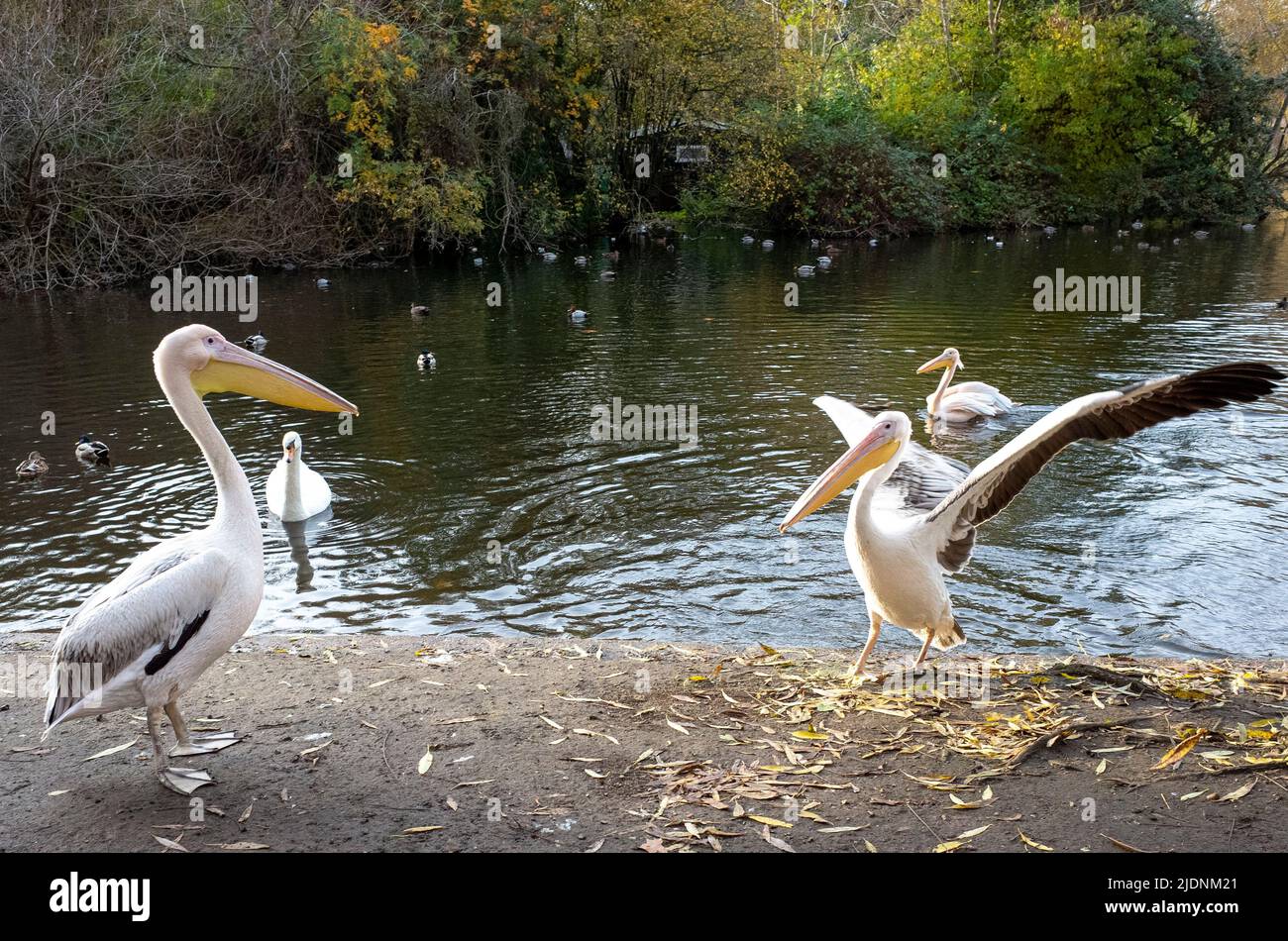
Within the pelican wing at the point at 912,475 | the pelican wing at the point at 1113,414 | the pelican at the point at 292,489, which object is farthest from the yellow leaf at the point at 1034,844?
the pelican at the point at 292,489

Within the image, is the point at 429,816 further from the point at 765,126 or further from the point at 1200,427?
the point at 765,126

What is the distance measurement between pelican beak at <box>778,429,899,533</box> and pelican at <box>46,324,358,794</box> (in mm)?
2272

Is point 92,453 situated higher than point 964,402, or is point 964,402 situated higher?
point 964,402

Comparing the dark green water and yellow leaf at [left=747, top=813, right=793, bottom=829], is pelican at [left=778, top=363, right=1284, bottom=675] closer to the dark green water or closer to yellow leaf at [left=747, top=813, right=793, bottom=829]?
the dark green water

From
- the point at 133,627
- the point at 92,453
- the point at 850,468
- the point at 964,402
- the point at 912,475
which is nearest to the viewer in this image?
the point at 133,627

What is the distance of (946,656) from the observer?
6129mm

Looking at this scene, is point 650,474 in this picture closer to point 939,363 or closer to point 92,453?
point 939,363

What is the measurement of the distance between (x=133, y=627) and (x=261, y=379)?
1.14 metres

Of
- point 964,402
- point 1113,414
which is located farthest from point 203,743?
point 964,402

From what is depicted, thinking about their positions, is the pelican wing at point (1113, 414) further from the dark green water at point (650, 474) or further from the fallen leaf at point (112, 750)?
the fallen leaf at point (112, 750)

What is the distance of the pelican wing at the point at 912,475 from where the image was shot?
5980 mm

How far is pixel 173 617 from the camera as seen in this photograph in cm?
421

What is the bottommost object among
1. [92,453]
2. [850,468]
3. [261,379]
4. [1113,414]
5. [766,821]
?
[766,821]

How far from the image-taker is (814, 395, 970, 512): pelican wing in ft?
19.6
